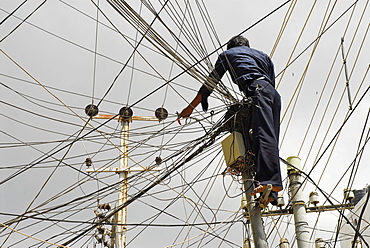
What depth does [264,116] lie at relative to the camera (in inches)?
221

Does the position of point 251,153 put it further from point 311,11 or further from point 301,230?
point 311,11

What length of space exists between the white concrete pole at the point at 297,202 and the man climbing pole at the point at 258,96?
4.20 ft

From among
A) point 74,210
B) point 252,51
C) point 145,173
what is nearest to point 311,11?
point 252,51

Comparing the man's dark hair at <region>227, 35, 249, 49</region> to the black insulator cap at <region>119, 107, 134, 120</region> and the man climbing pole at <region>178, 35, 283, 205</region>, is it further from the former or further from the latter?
the black insulator cap at <region>119, 107, 134, 120</region>

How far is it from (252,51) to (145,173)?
177cm

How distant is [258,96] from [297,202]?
187 centimetres

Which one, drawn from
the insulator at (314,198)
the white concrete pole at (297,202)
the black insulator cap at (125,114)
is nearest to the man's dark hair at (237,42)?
the black insulator cap at (125,114)

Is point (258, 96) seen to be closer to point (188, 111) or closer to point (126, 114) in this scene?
point (188, 111)

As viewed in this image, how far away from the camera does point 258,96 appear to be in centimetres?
573

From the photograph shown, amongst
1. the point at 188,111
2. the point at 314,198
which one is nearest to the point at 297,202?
the point at 314,198

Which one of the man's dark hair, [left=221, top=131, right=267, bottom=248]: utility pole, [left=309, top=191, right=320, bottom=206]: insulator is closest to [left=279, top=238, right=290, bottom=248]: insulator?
[left=309, top=191, right=320, bottom=206]: insulator

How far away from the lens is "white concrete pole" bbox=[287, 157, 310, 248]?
668 cm

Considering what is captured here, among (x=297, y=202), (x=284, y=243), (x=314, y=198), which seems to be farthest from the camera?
(x=284, y=243)

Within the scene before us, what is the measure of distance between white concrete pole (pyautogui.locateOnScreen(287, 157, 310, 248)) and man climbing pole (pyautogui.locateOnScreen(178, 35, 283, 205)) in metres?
1.28
